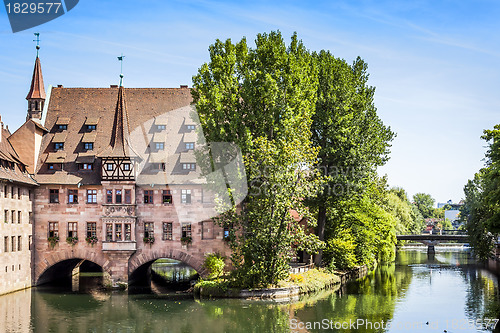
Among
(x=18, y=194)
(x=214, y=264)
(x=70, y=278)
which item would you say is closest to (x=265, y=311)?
(x=214, y=264)

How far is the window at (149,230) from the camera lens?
159 feet

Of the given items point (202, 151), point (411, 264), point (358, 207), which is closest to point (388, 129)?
point (358, 207)

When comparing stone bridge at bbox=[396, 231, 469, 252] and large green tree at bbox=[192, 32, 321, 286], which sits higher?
large green tree at bbox=[192, 32, 321, 286]

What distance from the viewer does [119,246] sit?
47.9 m

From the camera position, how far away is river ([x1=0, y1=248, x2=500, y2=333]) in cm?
3341

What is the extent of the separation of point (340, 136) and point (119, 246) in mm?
19126

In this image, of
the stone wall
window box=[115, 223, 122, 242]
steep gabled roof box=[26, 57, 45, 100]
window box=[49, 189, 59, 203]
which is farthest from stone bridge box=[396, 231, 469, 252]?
the stone wall

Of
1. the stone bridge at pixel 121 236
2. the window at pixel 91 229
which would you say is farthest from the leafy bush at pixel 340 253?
the window at pixel 91 229

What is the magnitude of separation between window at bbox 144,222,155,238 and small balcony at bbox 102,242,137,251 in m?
1.26

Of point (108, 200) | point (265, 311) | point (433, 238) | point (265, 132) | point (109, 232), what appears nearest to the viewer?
point (265, 311)

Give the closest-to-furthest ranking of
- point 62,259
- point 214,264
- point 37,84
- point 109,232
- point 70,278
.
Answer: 1. point 214,264
2. point 109,232
3. point 62,259
4. point 37,84
5. point 70,278

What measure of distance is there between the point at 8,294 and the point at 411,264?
154 feet

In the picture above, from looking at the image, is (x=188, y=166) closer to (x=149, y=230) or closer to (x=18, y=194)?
(x=149, y=230)

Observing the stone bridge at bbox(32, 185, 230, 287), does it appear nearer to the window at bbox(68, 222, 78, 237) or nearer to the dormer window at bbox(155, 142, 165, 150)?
the window at bbox(68, 222, 78, 237)
